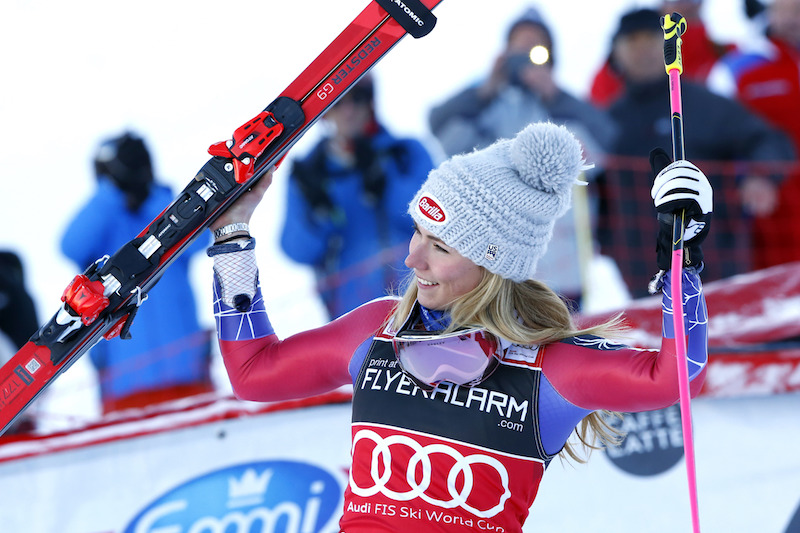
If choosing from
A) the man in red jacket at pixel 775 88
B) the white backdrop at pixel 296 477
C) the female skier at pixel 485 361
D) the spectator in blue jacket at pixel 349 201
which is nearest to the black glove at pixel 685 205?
the female skier at pixel 485 361

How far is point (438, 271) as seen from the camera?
1852 mm

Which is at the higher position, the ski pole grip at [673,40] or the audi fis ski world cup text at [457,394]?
the ski pole grip at [673,40]

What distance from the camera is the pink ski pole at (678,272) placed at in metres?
1.61

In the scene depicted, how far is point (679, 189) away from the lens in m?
1.58

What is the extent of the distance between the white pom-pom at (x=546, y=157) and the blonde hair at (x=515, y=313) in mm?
225

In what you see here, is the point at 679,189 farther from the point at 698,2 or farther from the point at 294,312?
the point at 698,2

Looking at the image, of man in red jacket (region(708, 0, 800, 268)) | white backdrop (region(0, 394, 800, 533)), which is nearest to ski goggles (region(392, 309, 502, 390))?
white backdrop (region(0, 394, 800, 533))

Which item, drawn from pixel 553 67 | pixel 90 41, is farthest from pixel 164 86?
pixel 553 67

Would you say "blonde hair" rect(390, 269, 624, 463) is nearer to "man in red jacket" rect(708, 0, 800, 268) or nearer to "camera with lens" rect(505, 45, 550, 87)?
"camera with lens" rect(505, 45, 550, 87)

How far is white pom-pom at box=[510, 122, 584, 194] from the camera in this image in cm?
179

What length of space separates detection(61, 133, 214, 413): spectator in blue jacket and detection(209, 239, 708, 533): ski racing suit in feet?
6.41

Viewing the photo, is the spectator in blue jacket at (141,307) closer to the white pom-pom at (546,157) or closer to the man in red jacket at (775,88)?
the white pom-pom at (546,157)

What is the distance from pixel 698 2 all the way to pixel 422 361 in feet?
11.4

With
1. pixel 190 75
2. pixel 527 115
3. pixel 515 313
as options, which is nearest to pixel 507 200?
pixel 515 313
